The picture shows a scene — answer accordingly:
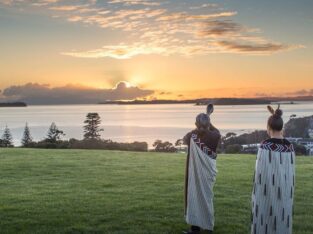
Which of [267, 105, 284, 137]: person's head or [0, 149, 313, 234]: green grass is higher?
[267, 105, 284, 137]: person's head

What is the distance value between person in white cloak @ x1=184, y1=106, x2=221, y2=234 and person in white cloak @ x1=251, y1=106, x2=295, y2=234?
168 cm

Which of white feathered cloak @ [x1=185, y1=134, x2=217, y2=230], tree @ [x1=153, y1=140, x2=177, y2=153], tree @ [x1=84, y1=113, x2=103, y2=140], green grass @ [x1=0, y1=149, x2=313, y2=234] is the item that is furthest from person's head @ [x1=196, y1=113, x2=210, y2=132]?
tree @ [x1=84, y1=113, x2=103, y2=140]

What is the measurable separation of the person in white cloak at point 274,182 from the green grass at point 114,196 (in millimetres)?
2532

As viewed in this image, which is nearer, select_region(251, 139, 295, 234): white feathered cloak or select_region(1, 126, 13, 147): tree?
select_region(251, 139, 295, 234): white feathered cloak

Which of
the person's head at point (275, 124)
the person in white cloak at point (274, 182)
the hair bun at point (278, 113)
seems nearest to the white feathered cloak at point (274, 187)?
→ the person in white cloak at point (274, 182)

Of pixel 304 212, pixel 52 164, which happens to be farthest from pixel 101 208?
pixel 52 164

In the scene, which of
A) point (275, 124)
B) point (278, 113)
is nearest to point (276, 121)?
point (275, 124)

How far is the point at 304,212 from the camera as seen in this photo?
11961 millimetres

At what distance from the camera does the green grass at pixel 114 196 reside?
1052 cm

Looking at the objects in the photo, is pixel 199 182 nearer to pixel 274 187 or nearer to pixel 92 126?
pixel 274 187

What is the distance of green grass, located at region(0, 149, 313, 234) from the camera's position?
1052 cm

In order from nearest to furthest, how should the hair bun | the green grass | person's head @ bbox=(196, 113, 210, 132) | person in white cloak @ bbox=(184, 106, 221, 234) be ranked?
the hair bun < person's head @ bbox=(196, 113, 210, 132) < person in white cloak @ bbox=(184, 106, 221, 234) < the green grass

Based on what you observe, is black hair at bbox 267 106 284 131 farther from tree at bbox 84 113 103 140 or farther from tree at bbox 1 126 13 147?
tree at bbox 84 113 103 140

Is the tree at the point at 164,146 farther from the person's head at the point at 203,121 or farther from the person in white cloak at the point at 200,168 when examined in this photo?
the person's head at the point at 203,121
